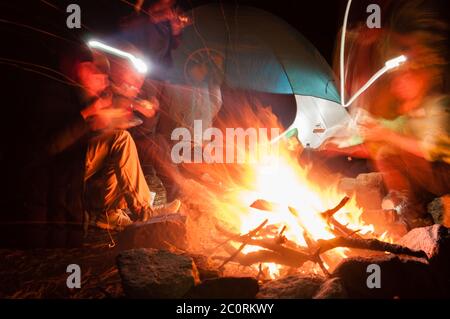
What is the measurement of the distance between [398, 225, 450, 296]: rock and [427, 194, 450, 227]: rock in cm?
250

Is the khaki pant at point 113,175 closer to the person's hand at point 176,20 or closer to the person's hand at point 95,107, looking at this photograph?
the person's hand at point 95,107

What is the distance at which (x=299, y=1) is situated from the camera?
10672 mm

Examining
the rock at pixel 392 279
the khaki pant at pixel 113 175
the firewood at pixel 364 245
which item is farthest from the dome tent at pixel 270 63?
the rock at pixel 392 279

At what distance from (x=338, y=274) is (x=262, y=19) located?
916 cm

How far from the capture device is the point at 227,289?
105 inches

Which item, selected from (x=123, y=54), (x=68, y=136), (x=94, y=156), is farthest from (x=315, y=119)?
(x=68, y=136)

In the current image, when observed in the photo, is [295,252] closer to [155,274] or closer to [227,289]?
[227,289]

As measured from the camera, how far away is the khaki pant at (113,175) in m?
4.17

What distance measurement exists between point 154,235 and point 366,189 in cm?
475

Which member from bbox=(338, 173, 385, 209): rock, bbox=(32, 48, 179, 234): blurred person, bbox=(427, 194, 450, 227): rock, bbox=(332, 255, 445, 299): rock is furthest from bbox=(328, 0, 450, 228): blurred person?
bbox=(32, 48, 179, 234): blurred person

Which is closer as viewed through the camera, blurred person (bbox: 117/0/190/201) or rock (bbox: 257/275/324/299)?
rock (bbox: 257/275/324/299)

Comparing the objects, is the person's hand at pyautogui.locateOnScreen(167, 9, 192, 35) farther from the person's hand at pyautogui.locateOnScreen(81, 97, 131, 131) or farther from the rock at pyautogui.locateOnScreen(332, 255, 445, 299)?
the rock at pyautogui.locateOnScreen(332, 255, 445, 299)

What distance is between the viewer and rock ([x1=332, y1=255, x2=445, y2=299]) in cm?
262
